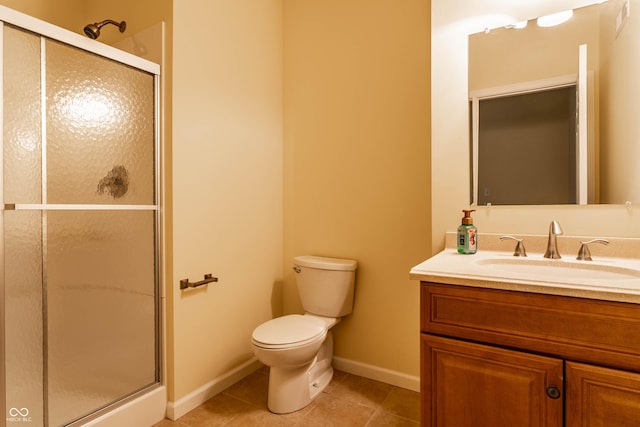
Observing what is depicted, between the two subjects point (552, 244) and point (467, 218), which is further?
point (467, 218)

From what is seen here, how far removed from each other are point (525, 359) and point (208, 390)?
1.57m

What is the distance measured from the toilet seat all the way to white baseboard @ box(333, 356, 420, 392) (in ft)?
1.45

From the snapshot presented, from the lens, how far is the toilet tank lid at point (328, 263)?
6.48ft

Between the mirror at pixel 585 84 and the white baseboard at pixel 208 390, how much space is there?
1.73 meters

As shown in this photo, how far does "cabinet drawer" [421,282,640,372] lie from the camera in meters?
0.89

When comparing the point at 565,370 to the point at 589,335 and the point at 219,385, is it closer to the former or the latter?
the point at 589,335

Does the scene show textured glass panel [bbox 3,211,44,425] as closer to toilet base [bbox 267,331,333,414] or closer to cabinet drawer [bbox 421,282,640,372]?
toilet base [bbox 267,331,333,414]

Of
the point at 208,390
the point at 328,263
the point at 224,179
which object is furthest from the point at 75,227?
the point at 328,263

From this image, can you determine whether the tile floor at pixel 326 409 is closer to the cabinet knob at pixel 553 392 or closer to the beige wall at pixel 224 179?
the beige wall at pixel 224 179

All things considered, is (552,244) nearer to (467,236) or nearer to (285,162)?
(467,236)

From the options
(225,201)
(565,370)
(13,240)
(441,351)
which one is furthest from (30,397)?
(565,370)

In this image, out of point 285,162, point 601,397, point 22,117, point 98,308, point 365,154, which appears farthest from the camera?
point 285,162

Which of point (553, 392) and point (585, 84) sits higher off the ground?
point (585, 84)

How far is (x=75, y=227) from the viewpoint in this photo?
4.64ft
